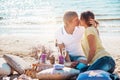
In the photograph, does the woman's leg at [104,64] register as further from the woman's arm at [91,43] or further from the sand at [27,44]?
the sand at [27,44]

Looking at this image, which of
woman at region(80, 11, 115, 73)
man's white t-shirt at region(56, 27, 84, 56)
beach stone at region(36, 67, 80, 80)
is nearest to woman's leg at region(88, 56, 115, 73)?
woman at region(80, 11, 115, 73)

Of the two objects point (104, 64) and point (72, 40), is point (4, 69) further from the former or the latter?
point (104, 64)

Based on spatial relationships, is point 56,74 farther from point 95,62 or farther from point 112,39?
point 112,39

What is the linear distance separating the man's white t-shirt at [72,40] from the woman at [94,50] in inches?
19.9

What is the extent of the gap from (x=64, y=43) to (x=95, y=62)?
1186 mm

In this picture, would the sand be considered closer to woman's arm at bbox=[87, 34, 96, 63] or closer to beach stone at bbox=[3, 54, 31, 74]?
beach stone at bbox=[3, 54, 31, 74]

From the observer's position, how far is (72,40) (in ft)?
26.8

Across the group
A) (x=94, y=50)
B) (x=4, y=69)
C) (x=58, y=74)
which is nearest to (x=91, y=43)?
(x=94, y=50)

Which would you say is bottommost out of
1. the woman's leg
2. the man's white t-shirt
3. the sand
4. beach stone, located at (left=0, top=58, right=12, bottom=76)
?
the sand

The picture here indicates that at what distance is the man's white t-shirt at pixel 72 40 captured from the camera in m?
8.16

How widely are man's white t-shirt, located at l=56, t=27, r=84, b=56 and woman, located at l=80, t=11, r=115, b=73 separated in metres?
0.51

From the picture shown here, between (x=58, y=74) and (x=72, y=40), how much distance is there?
3.36 ft

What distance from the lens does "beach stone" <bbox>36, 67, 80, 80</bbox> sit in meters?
7.45

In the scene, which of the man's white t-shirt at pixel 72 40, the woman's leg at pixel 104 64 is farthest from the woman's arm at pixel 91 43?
the man's white t-shirt at pixel 72 40
